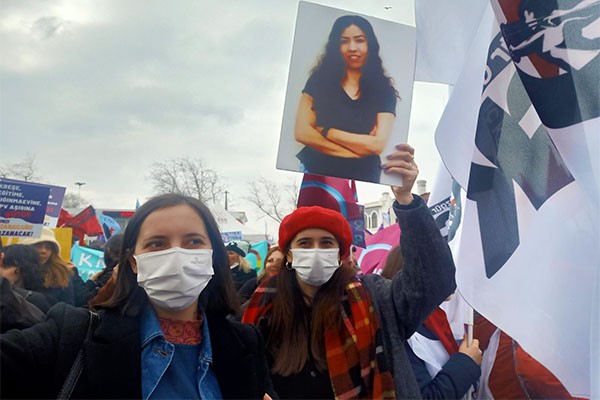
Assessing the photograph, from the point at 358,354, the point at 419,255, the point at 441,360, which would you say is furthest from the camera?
the point at 441,360

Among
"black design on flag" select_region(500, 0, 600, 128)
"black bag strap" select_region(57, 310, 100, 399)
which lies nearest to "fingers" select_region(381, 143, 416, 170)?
"black design on flag" select_region(500, 0, 600, 128)

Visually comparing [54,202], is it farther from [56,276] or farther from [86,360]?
[86,360]

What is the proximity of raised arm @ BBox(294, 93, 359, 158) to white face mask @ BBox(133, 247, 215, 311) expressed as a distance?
56 cm

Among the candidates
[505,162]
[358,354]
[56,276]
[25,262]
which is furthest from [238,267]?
[505,162]

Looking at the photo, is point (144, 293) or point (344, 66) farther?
point (344, 66)

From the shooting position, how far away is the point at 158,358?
157 centimetres

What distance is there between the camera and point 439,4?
235 centimetres

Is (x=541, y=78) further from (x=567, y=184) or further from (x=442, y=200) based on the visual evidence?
(x=442, y=200)

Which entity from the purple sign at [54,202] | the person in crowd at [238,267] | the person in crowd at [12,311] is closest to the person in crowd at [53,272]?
the person in crowd at [12,311]

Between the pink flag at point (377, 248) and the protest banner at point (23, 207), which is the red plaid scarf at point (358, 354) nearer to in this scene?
the protest banner at point (23, 207)

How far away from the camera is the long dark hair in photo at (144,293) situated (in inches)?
67.3

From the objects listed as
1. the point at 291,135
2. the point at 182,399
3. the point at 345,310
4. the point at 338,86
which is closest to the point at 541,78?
the point at 338,86

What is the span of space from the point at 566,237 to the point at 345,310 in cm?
95

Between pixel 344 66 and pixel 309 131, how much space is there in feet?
0.99
